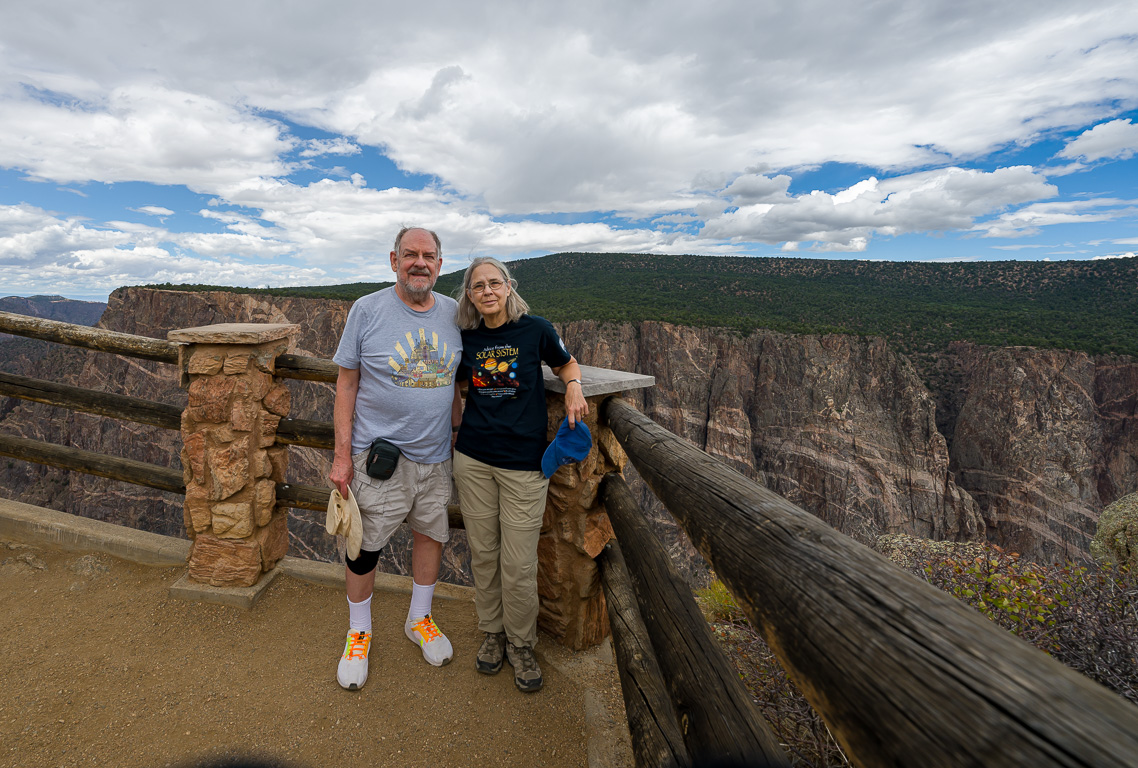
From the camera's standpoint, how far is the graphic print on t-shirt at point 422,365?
233 centimetres

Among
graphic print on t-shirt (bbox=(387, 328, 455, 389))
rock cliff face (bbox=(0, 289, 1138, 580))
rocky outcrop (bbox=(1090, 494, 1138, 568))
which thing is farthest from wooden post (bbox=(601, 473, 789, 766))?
rock cliff face (bbox=(0, 289, 1138, 580))

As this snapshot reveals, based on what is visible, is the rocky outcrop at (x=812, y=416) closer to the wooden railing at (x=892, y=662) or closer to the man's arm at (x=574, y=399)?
the man's arm at (x=574, y=399)

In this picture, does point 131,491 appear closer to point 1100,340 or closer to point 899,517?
point 899,517

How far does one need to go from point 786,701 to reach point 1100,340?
44086 millimetres

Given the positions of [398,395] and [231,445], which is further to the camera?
[231,445]

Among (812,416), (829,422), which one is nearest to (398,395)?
(812,416)

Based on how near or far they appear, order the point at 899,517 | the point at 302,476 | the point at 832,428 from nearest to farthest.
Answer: the point at 302,476 < the point at 899,517 < the point at 832,428

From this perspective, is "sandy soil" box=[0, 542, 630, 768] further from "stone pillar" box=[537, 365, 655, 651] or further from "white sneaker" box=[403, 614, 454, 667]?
"stone pillar" box=[537, 365, 655, 651]

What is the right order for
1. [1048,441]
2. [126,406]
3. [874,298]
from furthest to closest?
[874,298], [1048,441], [126,406]

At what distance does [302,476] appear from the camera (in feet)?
102

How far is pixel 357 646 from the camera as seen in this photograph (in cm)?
252

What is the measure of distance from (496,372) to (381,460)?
0.62 metres

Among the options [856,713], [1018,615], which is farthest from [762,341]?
[856,713]

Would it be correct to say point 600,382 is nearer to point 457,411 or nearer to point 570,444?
point 570,444
